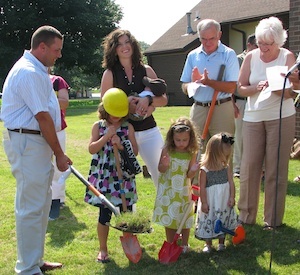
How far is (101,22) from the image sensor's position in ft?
108

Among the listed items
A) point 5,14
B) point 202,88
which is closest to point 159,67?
point 5,14

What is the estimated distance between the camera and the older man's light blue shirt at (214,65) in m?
4.66

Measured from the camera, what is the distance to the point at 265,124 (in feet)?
14.7

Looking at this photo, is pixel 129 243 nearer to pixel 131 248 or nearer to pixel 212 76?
pixel 131 248

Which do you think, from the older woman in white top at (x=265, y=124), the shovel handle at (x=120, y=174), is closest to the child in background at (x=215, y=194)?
the older woman in white top at (x=265, y=124)

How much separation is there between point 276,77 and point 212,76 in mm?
864

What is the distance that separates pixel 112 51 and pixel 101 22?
1176 inches

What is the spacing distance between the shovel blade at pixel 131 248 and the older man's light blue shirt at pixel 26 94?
4.06 feet

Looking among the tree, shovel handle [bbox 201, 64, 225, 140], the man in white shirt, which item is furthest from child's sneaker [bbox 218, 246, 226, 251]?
the tree

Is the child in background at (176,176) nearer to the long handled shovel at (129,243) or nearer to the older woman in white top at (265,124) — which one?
the long handled shovel at (129,243)

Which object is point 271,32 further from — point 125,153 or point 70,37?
point 70,37

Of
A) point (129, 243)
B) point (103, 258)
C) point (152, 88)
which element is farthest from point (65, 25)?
point (129, 243)

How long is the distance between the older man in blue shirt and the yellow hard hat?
1008mm

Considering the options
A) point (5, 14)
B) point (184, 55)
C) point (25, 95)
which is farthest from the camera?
point (5, 14)
